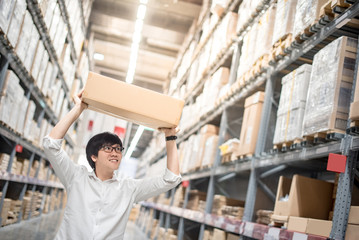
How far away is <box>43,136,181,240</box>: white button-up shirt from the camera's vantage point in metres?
2.82

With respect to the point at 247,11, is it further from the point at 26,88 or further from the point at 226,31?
the point at 26,88

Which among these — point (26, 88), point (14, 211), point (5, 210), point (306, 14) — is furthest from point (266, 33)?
point (14, 211)

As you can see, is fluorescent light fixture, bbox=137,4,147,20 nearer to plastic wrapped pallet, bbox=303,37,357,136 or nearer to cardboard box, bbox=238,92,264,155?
cardboard box, bbox=238,92,264,155

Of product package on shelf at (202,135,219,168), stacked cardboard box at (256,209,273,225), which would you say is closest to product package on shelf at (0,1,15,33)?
product package on shelf at (202,135,219,168)

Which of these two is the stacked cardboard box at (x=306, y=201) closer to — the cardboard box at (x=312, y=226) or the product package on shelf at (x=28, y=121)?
the cardboard box at (x=312, y=226)

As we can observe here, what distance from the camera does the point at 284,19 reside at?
4.63 metres

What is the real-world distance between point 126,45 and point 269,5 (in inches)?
486

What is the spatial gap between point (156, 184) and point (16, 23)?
3.75 meters

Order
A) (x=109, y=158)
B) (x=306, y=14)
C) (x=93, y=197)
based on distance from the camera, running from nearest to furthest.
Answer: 1. (x=93, y=197)
2. (x=109, y=158)
3. (x=306, y=14)

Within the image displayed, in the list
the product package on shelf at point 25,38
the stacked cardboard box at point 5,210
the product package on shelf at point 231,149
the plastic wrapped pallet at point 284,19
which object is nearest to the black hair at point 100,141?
the plastic wrapped pallet at point 284,19

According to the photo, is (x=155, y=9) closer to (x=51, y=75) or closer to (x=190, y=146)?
(x=51, y=75)

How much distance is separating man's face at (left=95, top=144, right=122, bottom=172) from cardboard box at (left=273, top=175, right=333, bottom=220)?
1.61m

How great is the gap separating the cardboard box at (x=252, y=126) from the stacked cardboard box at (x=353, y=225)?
2067 millimetres

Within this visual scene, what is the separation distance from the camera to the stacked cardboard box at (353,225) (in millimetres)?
2830
